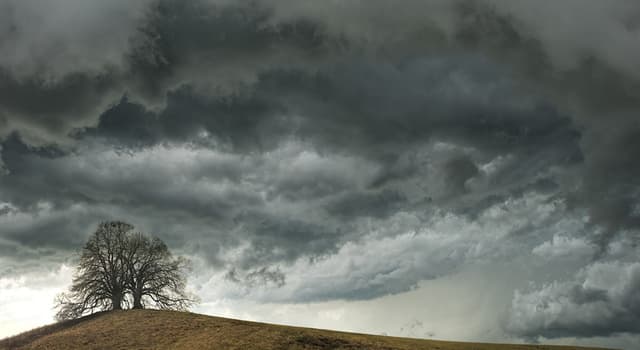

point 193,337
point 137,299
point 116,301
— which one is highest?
point 137,299

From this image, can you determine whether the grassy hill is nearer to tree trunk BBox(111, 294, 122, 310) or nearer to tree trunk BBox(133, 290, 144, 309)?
tree trunk BBox(111, 294, 122, 310)

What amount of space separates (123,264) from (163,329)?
22.7 metres

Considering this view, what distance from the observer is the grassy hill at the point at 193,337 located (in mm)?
40219

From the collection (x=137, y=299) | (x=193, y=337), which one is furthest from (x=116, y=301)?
(x=193, y=337)

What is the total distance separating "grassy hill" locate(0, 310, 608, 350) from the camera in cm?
4022

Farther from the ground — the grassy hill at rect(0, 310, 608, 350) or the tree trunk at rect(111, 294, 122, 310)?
the tree trunk at rect(111, 294, 122, 310)

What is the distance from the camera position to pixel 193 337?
4259cm

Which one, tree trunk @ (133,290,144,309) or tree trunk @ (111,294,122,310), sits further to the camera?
tree trunk @ (133,290,144,309)

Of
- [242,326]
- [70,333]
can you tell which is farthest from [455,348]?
[70,333]

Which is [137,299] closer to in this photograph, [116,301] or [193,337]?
[116,301]

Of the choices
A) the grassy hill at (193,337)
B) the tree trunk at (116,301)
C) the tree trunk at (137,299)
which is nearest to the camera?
the grassy hill at (193,337)

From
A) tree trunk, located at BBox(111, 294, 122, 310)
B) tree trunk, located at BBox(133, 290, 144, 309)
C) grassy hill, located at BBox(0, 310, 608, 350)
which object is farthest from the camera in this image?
tree trunk, located at BBox(133, 290, 144, 309)

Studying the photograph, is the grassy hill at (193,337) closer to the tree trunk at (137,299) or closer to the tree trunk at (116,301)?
the tree trunk at (116,301)

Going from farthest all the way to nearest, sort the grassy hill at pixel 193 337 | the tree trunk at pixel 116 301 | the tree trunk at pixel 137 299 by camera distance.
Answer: the tree trunk at pixel 137 299, the tree trunk at pixel 116 301, the grassy hill at pixel 193 337
